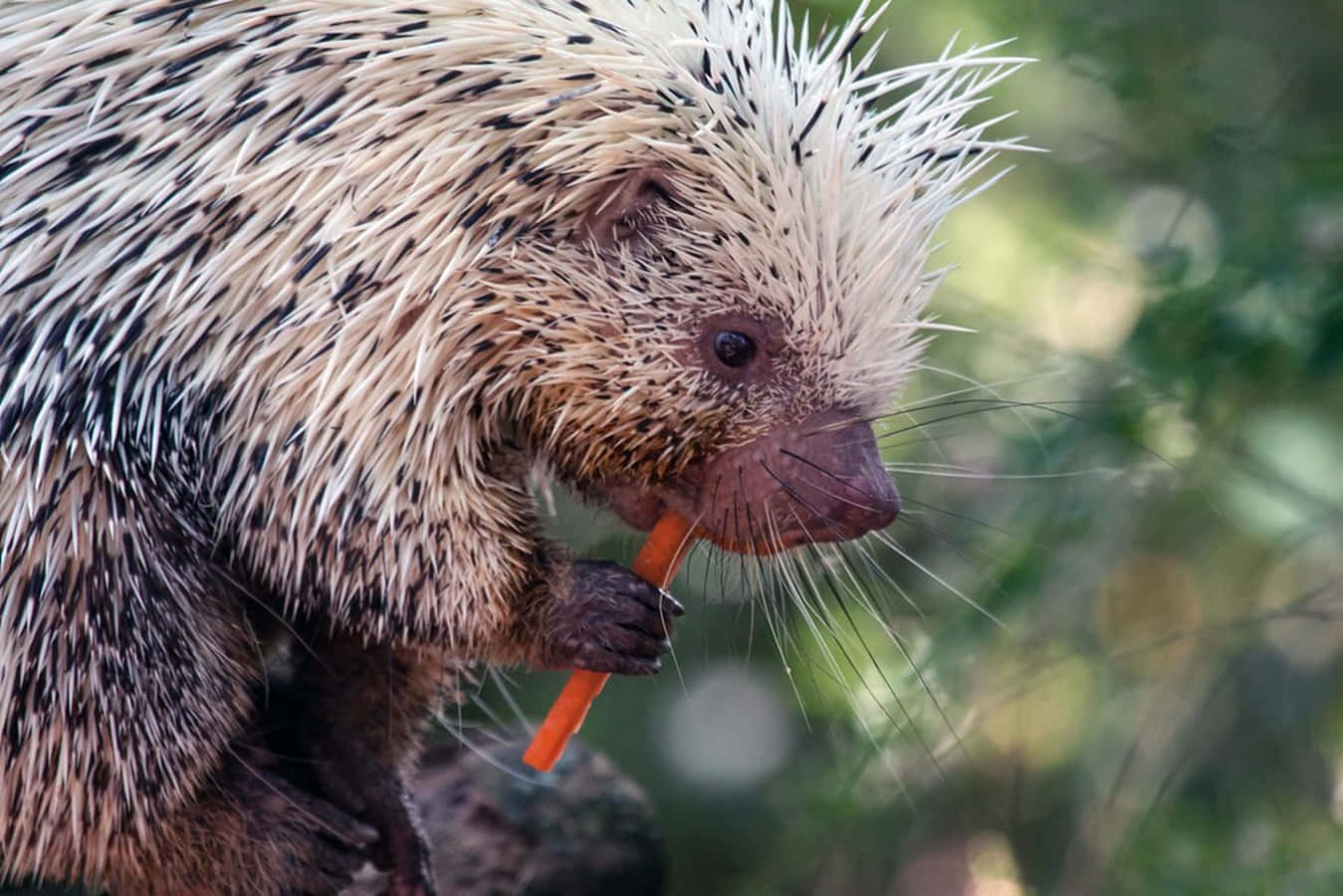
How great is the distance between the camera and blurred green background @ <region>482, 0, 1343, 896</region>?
260cm

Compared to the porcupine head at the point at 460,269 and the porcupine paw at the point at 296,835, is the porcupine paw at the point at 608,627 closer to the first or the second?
the porcupine head at the point at 460,269

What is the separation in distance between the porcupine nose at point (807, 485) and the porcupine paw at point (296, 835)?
27.3 inches

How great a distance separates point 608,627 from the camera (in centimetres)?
194

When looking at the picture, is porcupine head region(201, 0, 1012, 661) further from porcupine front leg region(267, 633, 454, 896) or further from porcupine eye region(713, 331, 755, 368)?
porcupine front leg region(267, 633, 454, 896)

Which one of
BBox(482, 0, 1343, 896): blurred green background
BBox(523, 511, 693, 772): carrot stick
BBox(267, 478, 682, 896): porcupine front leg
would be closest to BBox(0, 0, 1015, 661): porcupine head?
BBox(523, 511, 693, 772): carrot stick

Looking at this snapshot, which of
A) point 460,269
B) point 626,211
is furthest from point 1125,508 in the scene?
point 460,269

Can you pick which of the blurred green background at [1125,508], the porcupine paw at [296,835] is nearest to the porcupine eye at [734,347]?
the blurred green background at [1125,508]

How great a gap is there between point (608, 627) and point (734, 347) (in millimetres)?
386

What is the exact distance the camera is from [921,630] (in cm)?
306

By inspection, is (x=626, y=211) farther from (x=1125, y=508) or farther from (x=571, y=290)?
(x=1125, y=508)

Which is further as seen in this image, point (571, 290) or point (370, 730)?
point (370, 730)

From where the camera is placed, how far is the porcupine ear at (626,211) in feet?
6.05

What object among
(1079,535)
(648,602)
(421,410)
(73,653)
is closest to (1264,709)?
(1079,535)

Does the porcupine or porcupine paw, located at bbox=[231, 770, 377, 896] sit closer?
the porcupine
